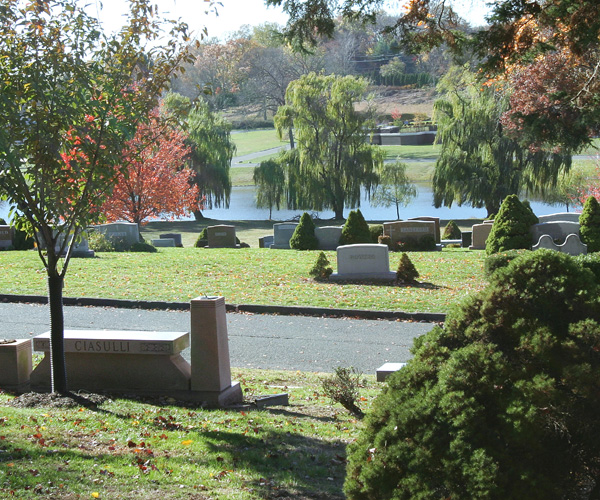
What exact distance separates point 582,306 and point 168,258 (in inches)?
729

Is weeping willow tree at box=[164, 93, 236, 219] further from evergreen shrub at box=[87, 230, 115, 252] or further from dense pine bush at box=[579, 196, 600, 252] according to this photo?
dense pine bush at box=[579, 196, 600, 252]

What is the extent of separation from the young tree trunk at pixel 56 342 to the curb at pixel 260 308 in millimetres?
7102

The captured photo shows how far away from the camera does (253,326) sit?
13.2 meters

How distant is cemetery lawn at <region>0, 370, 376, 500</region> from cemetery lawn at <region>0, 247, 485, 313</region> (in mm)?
6903

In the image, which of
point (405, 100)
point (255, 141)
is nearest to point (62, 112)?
point (405, 100)

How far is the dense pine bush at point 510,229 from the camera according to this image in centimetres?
2219

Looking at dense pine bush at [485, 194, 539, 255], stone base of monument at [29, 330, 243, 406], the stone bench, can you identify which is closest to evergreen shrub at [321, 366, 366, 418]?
stone base of monument at [29, 330, 243, 406]

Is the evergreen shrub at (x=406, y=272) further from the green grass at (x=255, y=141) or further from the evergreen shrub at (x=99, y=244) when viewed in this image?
the green grass at (x=255, y=141)

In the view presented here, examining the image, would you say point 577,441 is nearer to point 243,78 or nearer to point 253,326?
point 253,326

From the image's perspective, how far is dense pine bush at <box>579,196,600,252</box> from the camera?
73.0ft

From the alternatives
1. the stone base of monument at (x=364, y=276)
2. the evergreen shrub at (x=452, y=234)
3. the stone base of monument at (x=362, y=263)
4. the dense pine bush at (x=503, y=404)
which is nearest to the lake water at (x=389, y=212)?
the evergreen shrub at (x=452, y=234)

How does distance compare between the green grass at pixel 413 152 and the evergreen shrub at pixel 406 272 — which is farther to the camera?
the green grass at pixel 413 152

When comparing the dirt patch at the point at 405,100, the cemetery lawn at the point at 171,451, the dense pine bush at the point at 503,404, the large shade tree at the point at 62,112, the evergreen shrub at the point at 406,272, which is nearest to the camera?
the dense pine bush at the point at 503,404

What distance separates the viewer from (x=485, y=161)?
4259 centimetres
